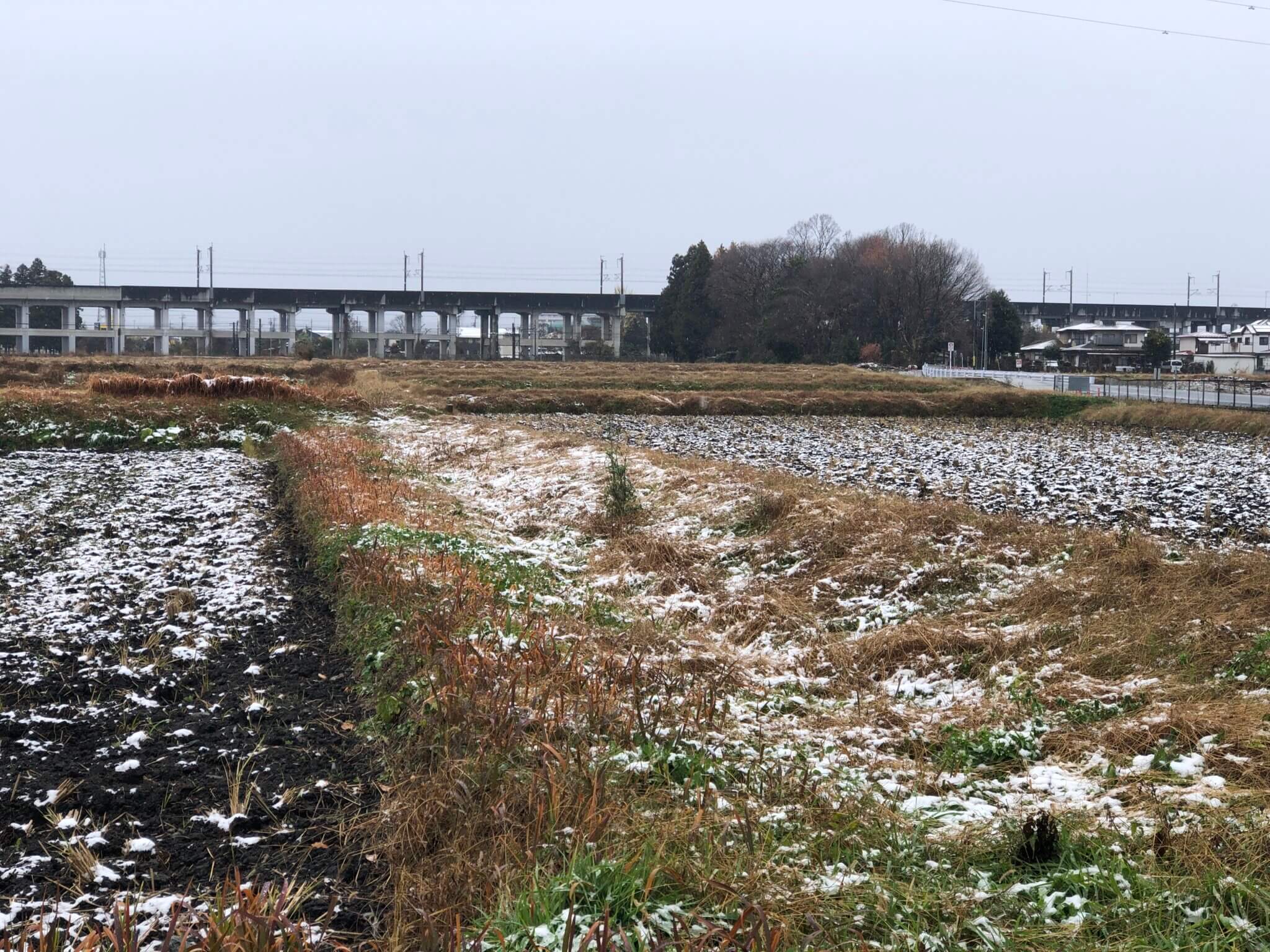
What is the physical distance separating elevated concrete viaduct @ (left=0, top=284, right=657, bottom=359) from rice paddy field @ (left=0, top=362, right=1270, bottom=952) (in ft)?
280

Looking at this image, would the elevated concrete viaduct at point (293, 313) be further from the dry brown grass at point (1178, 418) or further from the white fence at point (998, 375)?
the dry brown grass at point (1178, 418)

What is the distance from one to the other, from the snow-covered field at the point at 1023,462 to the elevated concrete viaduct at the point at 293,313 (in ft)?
214

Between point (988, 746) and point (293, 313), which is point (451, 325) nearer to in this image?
point (293, 313)

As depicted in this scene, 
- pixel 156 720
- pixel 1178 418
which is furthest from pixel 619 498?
pixel 1178 418

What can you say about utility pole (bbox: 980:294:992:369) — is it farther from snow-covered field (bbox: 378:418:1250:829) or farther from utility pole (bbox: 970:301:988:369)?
snow-covered field (bbox: 378:418:1250:829)

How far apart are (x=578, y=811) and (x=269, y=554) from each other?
25.3 ft

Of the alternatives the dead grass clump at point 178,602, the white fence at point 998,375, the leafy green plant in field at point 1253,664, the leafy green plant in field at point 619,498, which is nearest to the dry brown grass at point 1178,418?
the white fence at point 998,375

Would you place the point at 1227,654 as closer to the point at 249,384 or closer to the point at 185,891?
the point at 185,891

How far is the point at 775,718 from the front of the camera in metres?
6.02

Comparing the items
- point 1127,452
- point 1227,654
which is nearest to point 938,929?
point 1227,654

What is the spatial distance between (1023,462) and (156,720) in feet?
59.7

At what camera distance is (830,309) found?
8838cm

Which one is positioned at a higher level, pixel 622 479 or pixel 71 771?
pixel 622 479

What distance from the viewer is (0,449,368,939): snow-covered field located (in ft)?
14.3
